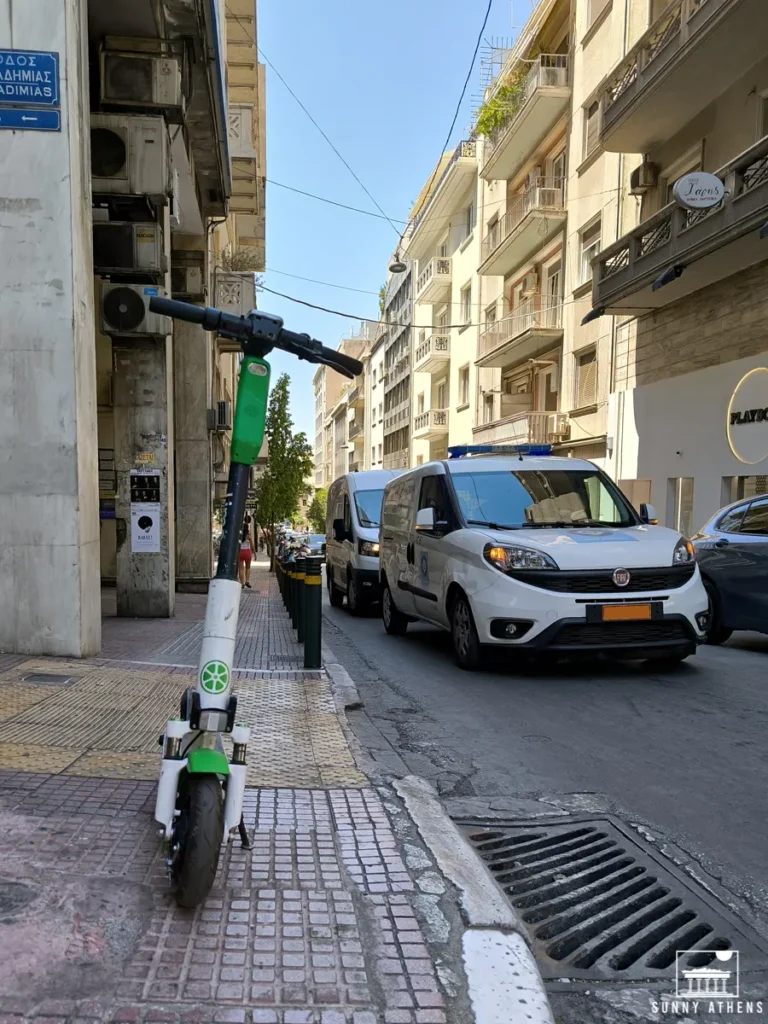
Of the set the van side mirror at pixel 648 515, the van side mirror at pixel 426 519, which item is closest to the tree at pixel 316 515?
the van side mirror at pixel 426 519

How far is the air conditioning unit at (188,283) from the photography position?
52.9 ft

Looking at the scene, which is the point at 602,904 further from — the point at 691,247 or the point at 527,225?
the point at 527,225

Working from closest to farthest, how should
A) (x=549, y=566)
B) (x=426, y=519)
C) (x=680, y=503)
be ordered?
(x=549, y=566) → (x=426, y=519) → (x=680, y=503)

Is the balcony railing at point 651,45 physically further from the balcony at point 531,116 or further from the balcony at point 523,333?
the balcony at point 523,333

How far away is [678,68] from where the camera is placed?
51.1ft

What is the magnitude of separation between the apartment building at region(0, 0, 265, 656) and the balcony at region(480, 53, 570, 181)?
1225 centimetres

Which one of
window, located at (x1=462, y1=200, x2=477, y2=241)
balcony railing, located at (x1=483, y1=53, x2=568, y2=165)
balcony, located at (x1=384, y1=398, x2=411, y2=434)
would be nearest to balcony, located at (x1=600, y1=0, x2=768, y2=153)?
balcony railing, located at (x1=483, y1=53, x2=568, y2=165)

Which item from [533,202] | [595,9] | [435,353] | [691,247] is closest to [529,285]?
[533,202]

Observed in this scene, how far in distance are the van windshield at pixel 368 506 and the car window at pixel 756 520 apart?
6277mm

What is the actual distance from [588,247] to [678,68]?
8.40 metres

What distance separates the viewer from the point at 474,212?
3744cm

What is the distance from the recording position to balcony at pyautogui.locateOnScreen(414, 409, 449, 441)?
42.9 m

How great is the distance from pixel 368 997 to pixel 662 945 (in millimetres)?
1125

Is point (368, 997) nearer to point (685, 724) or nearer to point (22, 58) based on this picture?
point (685, 724)
